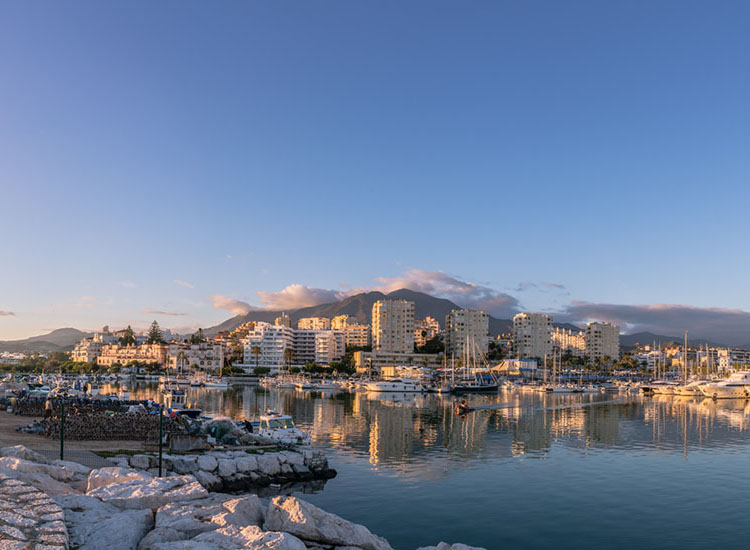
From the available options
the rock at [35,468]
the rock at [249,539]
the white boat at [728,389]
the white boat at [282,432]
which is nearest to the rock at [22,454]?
Answer: the rock at [35,468]

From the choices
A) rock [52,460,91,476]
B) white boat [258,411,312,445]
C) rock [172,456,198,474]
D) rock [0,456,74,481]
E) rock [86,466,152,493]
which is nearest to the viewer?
rock [0,456,74,481]

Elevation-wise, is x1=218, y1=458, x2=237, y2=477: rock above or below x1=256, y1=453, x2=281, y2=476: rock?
above

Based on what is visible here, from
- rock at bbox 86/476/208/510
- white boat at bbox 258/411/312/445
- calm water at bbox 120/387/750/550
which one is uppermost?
rock at bbox 86/476/208/510

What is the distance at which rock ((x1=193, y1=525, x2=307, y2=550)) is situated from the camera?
12211mm

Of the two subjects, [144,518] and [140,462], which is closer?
[144,518]

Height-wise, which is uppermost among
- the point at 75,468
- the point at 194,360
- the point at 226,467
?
the point at 75,468

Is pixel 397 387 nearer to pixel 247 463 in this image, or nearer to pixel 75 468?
pixel 247 463

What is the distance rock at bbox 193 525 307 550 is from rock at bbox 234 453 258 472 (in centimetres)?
1491

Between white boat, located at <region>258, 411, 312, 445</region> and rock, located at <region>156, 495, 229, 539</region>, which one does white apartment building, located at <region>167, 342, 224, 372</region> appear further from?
rock, located at <region>156, 495, 229, 539</region>

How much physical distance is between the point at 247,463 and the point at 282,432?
401 inches

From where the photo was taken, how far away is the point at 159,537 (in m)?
12.9

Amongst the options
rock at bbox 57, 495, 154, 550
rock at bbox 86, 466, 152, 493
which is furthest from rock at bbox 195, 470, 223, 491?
rock at bbox 57, 495, 154, 550

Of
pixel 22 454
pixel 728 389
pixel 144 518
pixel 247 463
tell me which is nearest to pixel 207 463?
pixel 247 463

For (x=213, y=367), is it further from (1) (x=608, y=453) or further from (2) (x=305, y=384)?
(1) (x=608, y=453)
